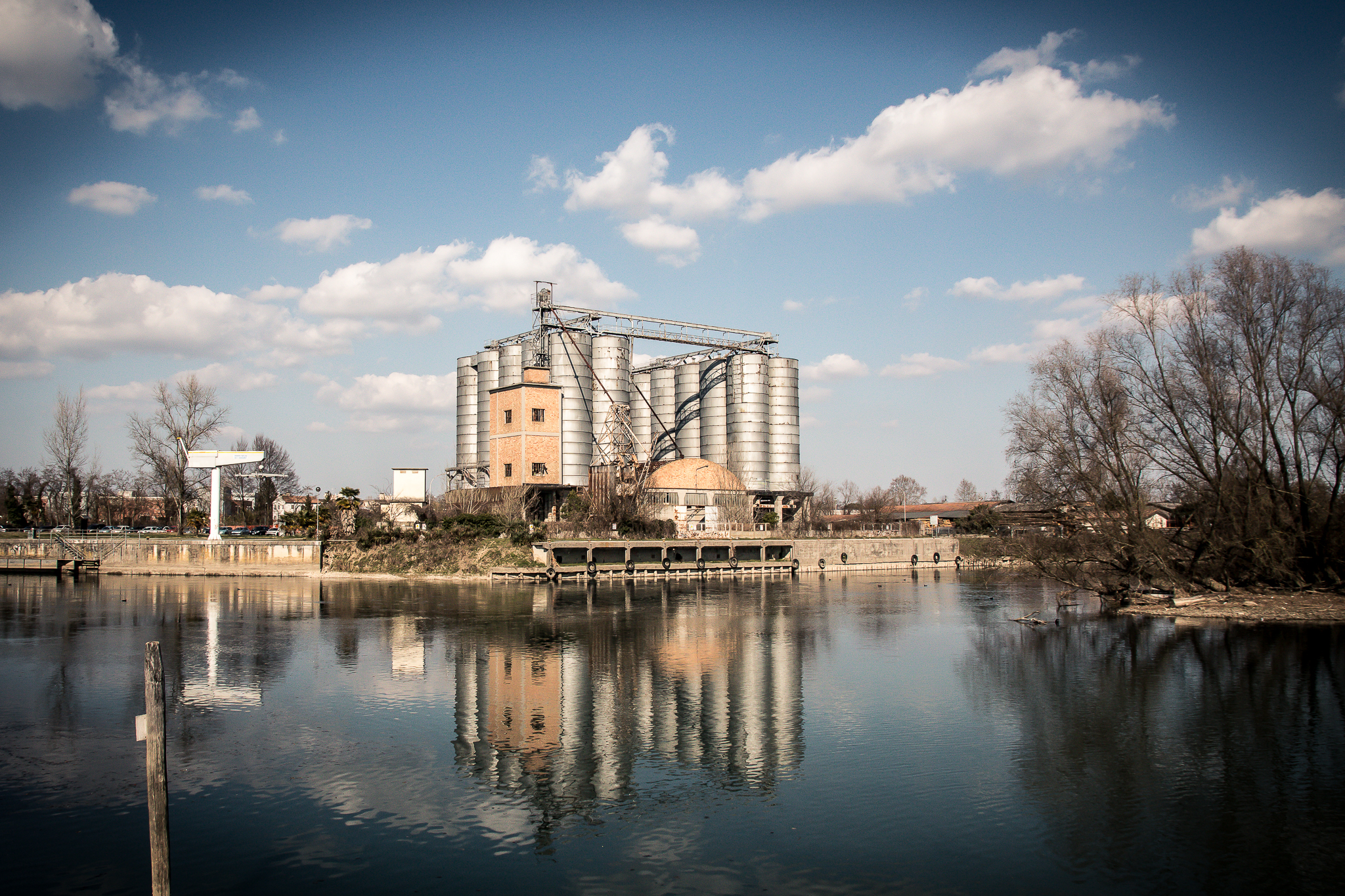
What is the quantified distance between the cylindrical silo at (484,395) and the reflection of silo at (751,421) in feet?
73.0

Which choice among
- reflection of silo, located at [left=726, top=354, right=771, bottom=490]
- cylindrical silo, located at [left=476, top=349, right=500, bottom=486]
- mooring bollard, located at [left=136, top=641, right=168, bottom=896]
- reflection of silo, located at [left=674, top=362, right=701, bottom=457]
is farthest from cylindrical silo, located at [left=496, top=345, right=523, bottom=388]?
mooring bollard, located at [left=136, top=641, right=168, bottom=896]

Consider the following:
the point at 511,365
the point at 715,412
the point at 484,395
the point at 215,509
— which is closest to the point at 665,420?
the point at 715,412

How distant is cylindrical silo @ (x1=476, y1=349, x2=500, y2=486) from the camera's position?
267 ft

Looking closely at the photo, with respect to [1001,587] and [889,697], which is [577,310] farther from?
[889,697]

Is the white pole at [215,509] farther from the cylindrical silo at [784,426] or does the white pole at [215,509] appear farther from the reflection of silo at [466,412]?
the cylindrical silo at [784,426]

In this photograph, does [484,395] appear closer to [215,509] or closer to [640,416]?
[640,416]

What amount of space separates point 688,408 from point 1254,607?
192 ft

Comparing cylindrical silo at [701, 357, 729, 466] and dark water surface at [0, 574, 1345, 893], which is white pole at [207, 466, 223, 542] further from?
cylindrical silo at [701, 357, 729, 466]

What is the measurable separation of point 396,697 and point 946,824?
12.7 metres

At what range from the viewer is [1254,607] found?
112ft

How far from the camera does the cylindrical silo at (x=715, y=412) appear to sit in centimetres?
8444

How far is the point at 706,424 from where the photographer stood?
282 feet

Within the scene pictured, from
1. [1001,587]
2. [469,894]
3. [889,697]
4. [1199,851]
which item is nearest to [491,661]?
[889,697]

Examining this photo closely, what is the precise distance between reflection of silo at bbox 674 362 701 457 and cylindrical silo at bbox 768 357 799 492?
303 inches
